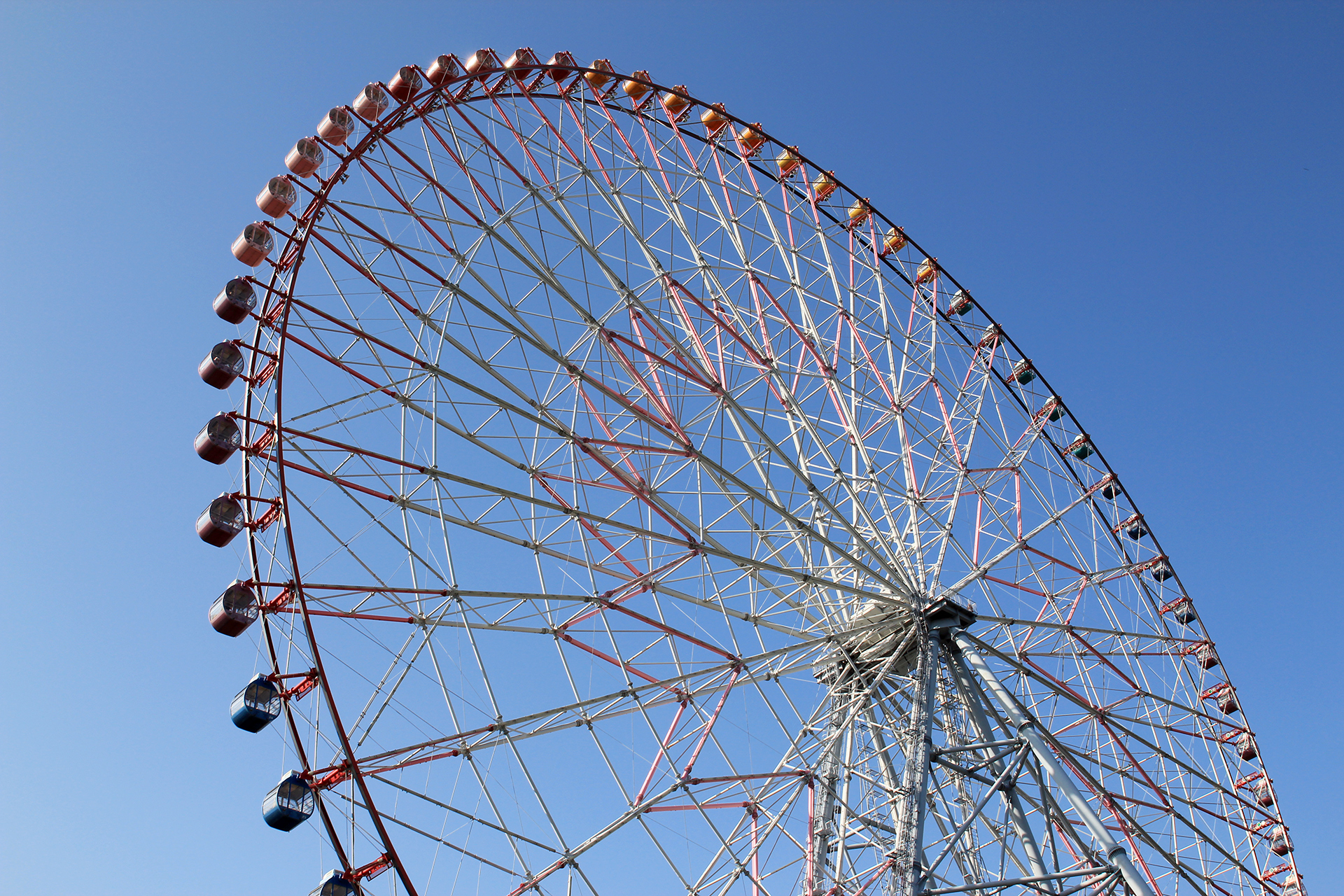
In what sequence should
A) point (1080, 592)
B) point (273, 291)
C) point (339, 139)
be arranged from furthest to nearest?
point (1080, 592)
point (339, 139)
point (273, 291)

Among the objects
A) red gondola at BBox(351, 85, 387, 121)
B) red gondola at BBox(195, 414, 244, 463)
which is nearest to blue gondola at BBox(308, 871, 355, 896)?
red gondola at BBox(195, 414, 244, 463)

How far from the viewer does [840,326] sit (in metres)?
24.5

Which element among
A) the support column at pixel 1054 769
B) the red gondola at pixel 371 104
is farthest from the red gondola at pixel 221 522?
the support column at pixel 1054 769

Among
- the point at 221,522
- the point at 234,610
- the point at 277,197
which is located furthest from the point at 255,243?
the point at 234,610

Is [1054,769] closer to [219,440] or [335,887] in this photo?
[335,887]

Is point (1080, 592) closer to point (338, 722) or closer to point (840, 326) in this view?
point (840, 326)

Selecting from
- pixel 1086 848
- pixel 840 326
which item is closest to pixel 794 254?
pixel 840 326

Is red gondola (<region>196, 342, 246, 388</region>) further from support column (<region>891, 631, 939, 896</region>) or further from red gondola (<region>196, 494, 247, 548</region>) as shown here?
support column (<region>891, 631, 939, 896</region>)

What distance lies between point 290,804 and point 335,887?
4.65 feet

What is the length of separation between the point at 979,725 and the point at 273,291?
1438 cm

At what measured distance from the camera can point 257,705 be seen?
15.0 m

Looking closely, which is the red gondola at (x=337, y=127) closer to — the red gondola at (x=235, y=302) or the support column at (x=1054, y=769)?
the red gondola at (x=235, y=302)

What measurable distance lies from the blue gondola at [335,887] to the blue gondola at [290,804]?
1.10 meters

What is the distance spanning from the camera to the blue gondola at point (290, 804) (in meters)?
14.4
